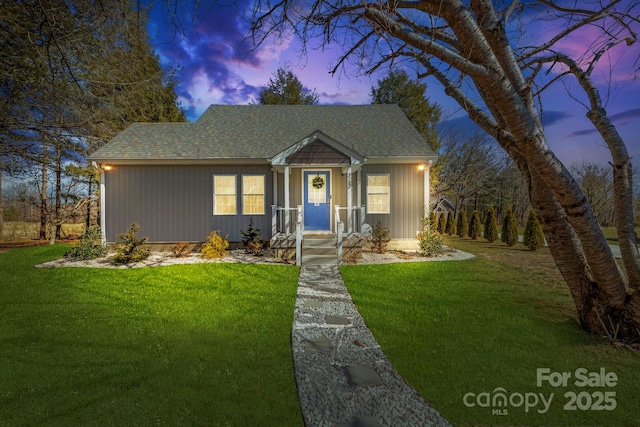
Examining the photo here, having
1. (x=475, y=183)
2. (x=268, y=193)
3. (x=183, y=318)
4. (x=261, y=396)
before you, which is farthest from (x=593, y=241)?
(x=475, y=183)

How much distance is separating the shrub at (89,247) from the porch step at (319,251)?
6.93 meters

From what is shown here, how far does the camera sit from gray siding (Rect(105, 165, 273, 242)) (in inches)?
415

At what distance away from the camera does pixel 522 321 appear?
4.50m

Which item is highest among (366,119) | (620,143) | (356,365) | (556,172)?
(366,119)

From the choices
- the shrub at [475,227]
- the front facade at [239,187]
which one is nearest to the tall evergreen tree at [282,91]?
the front facade at [239,187]

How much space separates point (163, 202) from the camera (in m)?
10.6

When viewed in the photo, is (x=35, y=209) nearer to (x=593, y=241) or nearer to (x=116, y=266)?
(x=116, y=266)

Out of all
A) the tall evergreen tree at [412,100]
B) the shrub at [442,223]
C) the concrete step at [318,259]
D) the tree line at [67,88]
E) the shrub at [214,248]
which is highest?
the tall evergreen tree at [412,100]

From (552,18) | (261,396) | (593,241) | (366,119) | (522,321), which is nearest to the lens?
(261,396)

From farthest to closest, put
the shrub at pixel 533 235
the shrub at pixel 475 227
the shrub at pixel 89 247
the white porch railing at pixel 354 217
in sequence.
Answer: the shrub at pixel 475 227 < the shrub at pixel 533 235 < the white porch railing at pixel 354 217 < the shrub at pixel 89 247

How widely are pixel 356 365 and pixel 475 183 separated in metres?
23.6

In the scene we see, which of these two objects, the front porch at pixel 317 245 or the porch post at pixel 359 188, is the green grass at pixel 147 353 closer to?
the front porch at pixel 317 245

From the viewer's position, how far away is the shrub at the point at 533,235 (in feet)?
38.6

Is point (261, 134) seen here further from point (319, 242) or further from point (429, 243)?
point (429, 243)
